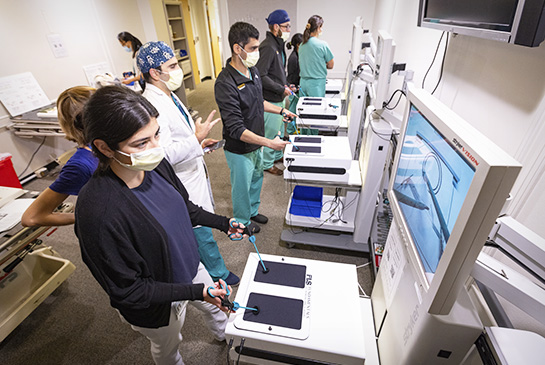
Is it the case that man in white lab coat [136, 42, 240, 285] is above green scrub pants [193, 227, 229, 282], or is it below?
above

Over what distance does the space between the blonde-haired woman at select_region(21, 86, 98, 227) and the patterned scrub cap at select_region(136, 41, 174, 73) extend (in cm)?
30

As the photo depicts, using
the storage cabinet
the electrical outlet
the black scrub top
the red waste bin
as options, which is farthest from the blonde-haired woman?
the storage cabinet

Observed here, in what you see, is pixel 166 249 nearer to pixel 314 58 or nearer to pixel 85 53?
pixel 314 58

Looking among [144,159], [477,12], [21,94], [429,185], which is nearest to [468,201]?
[429,185]

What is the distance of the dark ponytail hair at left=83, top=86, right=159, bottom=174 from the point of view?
0.76 metres

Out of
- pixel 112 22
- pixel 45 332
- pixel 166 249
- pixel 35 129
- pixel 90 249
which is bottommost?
pixel 45 332

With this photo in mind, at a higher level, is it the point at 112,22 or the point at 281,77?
the point at 112,22

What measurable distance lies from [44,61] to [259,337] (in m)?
4.22

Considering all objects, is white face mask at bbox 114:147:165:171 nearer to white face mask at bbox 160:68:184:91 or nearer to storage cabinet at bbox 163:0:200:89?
white face mask at bbox 160:68:184:91

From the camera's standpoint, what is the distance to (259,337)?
82cm

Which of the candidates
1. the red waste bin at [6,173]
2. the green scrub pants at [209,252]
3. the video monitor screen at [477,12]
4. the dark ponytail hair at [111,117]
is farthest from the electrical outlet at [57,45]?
the video monitor screen at [477,12]

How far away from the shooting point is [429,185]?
0.72m

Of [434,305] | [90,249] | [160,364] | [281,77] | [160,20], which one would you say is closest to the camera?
[434,305]

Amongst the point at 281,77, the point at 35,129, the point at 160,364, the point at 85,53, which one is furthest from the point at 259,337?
the point at 85,53
